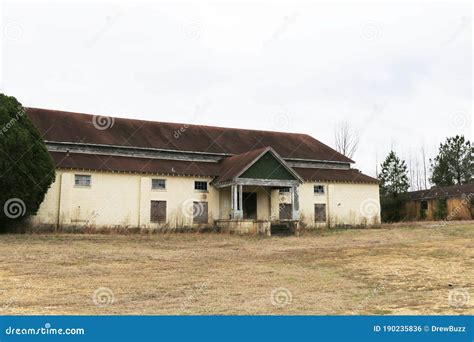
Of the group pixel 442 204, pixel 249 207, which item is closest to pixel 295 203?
pixel 249 207

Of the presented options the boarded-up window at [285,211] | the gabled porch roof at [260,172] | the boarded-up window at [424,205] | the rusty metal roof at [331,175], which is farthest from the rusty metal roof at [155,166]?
the boarded-up window at [424,205]

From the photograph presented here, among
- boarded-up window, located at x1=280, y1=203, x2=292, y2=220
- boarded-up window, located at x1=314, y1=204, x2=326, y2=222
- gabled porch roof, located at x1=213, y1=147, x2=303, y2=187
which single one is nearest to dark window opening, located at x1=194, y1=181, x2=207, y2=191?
gabled porch roof, located at x1=213, y1=147, x2=303, y2=187

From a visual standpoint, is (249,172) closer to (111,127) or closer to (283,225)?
(283,225)

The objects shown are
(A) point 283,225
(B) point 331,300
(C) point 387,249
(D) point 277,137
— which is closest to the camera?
(B) point 331,300

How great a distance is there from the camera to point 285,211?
34938 millimetres

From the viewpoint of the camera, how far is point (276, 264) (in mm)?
17125

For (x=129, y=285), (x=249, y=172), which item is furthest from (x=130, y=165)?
(x=129, y=285)

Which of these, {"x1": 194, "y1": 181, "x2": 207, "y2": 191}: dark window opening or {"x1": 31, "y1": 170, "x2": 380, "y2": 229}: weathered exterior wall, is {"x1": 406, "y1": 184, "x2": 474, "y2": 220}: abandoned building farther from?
{"x1": 194, "y1": 181, "x2": 207, "y2": 191}: dark window opening

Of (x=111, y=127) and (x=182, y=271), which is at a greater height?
(x=111, y=127)

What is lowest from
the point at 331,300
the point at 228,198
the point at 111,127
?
the point at 331,300

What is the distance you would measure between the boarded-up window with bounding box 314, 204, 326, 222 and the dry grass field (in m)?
13.3

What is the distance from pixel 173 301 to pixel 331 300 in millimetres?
3418

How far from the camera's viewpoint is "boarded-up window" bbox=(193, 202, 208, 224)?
107 feet

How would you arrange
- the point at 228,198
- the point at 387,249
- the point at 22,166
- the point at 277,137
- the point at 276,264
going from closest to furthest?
the point at 276,264 → the point at 387,249 → the point at 22,166 → the point at 228,198 → the point at 277,137
